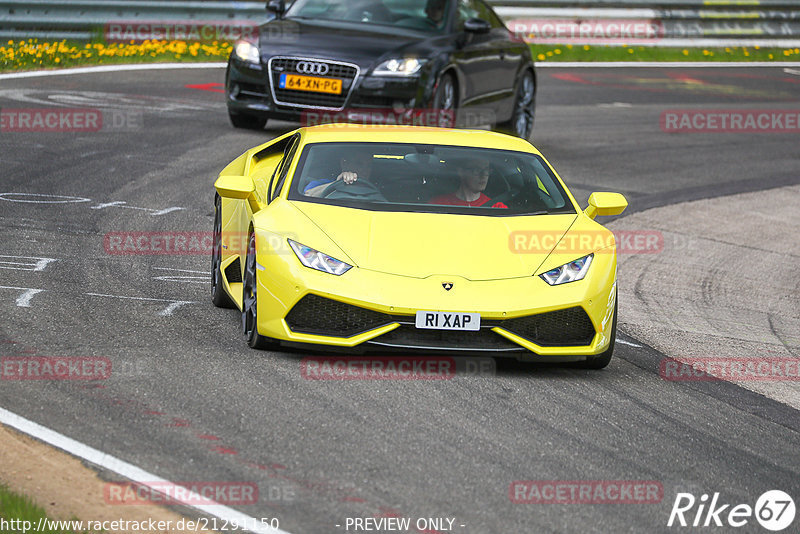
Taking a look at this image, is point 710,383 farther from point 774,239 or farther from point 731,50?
point 731,50

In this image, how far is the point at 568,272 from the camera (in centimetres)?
760

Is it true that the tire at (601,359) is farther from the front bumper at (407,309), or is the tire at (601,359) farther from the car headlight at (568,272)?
the car headlight at (568,272)

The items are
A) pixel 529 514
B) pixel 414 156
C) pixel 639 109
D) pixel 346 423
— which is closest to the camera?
pixel 529 514

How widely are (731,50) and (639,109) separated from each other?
8315mm

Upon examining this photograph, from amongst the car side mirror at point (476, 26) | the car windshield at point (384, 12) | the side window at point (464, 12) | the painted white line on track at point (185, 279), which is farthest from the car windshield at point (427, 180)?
the side window at point (464, 12)

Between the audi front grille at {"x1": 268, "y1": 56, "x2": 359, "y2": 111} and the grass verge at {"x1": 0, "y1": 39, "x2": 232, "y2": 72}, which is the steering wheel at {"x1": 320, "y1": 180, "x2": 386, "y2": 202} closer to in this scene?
the audi front grille at {"x1": 268, "y1": 56, "x2": 359, "y2": 111}

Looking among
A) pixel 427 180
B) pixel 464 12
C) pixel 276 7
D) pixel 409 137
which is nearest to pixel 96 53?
pixel 276 7

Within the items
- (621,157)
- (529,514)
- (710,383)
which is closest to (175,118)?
(621,157)

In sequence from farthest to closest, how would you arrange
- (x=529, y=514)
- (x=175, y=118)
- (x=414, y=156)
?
(x=175, y=118) < (x=414, y=156) < (x=529, y=514)

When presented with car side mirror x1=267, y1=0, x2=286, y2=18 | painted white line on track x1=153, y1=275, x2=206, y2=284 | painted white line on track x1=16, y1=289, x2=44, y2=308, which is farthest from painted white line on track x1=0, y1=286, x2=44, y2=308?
car side mirror x1=267, y1=0, x2=286, y2=18

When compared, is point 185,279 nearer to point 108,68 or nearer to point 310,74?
point 310,74

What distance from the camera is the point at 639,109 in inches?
826

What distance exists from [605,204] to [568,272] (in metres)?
0.90

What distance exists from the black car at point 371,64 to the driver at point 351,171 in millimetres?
6330
